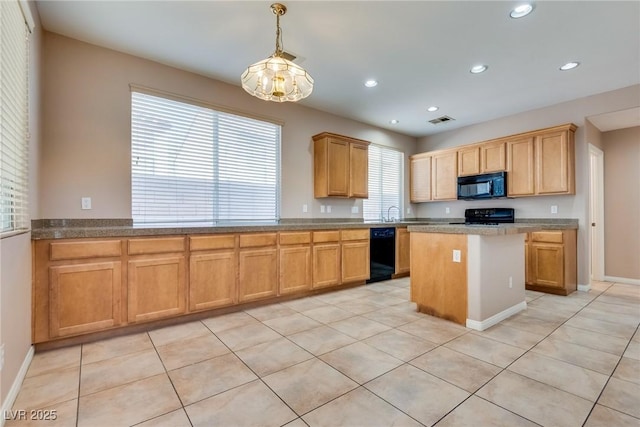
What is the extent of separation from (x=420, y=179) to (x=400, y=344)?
14.1 ft

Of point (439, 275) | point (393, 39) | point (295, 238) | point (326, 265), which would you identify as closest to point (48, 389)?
point (295, 238)

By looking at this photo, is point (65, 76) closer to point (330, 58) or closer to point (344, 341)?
point (330, 58)

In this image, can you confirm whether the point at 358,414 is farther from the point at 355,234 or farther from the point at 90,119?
the point at 90,119


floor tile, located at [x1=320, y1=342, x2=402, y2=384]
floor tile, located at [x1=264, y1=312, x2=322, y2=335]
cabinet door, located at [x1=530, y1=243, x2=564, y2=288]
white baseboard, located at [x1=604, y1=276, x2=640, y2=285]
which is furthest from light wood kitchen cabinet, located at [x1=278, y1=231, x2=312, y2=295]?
white baseboard, located at [x1=604, y1=276, x2=640, y2=285]

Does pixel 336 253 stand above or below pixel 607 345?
above

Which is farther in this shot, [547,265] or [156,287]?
[547,265]

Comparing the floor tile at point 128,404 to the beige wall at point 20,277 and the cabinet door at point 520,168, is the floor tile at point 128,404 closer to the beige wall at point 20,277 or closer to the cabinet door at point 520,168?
the beige wall at point 20,277

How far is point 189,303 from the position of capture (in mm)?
2996

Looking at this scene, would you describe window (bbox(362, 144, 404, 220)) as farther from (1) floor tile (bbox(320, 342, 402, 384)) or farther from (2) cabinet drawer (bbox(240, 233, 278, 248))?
(1) floor tile (bbox(320, 342, 402, 384))

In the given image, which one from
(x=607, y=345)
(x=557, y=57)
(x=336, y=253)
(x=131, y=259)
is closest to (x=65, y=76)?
(x=131, y=259)

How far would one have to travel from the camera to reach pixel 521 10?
246 cm

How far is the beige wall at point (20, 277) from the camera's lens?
167 cm

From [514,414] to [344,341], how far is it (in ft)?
4.13

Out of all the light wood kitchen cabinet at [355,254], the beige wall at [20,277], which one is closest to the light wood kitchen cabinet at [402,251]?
the light wood kitchen cabinet at [355,254]
